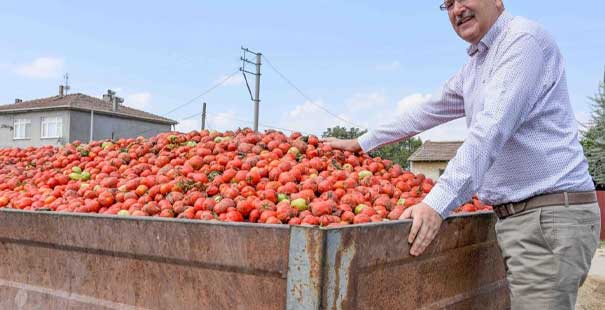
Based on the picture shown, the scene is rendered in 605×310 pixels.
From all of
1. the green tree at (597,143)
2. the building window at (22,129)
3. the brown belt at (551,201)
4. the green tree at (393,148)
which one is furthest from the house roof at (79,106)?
the brown belt at (551,201)

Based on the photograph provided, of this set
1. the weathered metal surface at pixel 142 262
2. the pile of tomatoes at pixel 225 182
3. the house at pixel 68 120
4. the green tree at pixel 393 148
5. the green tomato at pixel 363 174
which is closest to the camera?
the weathered metal surface at pixel 142 262

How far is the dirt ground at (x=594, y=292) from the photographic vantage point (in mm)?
7277

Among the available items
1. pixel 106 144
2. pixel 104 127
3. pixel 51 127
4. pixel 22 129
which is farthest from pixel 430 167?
pixel 106 144

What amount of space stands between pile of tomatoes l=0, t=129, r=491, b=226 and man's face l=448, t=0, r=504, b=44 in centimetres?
96

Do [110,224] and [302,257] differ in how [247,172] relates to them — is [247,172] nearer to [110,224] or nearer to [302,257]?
[110,224]

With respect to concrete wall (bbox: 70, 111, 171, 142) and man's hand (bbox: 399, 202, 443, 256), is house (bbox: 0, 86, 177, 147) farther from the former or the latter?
man's hand (bbox: 399, 202, 443, 256)

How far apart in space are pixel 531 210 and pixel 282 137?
2.15 m

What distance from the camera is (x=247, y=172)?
362 centimetres

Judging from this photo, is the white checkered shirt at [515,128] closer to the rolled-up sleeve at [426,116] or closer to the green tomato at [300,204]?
the rolled-up sleeve at [426,116]

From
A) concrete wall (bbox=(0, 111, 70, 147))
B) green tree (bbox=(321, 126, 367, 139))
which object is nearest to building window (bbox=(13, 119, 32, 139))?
concrete wall (bbox=(0, 111, 70, 147))

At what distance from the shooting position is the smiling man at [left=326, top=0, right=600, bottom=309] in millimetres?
2516

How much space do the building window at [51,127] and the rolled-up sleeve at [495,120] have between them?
3740 centimetres

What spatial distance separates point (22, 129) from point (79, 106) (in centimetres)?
536

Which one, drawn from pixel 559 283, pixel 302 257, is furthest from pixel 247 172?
pixel 559 283
